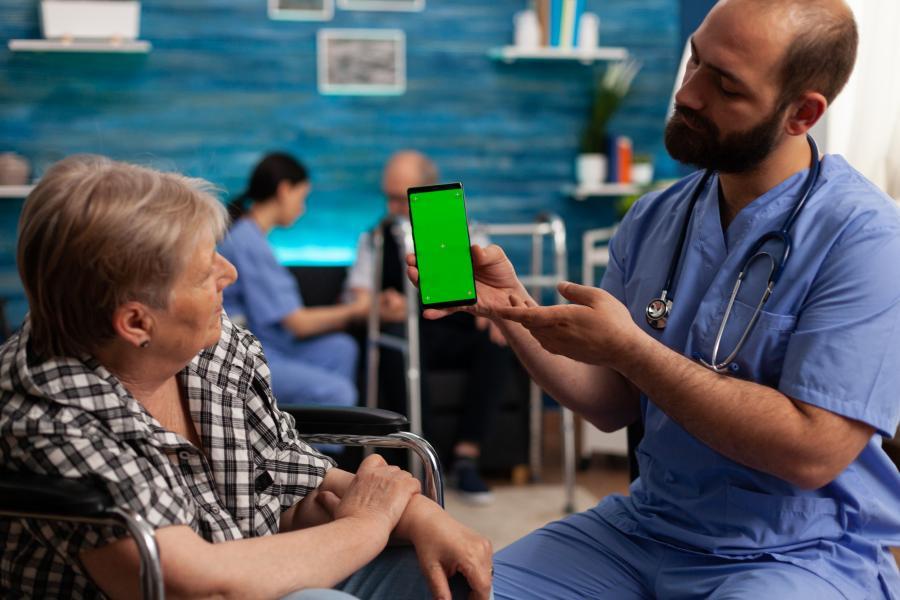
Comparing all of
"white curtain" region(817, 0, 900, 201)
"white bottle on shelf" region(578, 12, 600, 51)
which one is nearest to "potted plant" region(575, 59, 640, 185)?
"white bottle on shelf" region(578, 12, 600, 51)

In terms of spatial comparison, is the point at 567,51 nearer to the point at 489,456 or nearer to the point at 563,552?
the point at 489,456

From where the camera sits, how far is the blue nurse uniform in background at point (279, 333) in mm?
3418

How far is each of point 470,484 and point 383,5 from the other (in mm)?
2174

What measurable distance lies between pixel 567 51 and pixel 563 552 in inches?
133

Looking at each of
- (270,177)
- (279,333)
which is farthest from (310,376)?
(270,177)

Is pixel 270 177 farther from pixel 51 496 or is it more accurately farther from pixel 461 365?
pixel 51 496

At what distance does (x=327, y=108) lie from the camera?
4.57m

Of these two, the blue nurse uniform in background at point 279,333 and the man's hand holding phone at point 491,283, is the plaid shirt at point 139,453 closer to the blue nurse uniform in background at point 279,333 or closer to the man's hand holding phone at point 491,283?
the man's hand holding phone at point 491,283

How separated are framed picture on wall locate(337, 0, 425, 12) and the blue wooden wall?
1.2 inches

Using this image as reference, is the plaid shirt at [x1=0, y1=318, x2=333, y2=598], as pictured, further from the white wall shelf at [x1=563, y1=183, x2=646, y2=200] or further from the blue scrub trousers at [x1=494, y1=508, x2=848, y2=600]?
the white wall shelf at [x1=563, y1=183, x2=646, y2=200]

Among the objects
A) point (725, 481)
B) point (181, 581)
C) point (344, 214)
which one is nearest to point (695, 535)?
point (725, 481)

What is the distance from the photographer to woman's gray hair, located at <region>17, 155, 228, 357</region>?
1.15 meters

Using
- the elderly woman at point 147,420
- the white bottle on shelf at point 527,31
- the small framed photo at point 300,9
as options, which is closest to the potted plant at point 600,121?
the white bottle on shelf at point 527,31

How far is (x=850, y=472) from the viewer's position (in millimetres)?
1365
